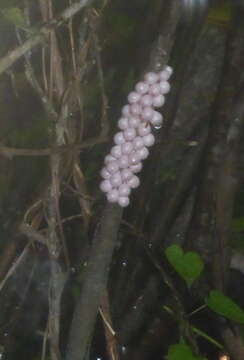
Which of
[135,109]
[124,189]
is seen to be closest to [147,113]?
[135,109]

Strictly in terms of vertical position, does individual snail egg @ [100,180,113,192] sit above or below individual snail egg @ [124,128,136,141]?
below

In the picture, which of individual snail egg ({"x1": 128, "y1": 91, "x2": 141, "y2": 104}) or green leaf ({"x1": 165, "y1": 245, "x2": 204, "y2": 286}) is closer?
individual snail egg ({"x1": 128, "y1": 91, "x2": 141, "y2": 104})

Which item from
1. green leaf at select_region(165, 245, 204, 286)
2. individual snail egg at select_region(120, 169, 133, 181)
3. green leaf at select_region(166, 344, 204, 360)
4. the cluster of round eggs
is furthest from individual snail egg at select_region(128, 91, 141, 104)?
green leaf at select_region(166, 344, 204, 360)

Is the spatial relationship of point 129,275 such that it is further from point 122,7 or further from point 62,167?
point 122,7

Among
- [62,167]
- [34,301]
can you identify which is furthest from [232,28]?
[34,301]

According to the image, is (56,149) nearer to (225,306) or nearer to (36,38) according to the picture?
(36,38)

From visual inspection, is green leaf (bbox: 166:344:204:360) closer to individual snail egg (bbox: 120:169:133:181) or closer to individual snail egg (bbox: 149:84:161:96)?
individual snail egg (bbox: 120:169:133:181)

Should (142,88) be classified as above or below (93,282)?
above

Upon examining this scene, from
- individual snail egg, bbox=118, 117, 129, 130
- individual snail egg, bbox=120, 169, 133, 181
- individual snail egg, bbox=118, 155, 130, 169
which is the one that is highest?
individual snail egg, bbox=118, 117, 129, 130
